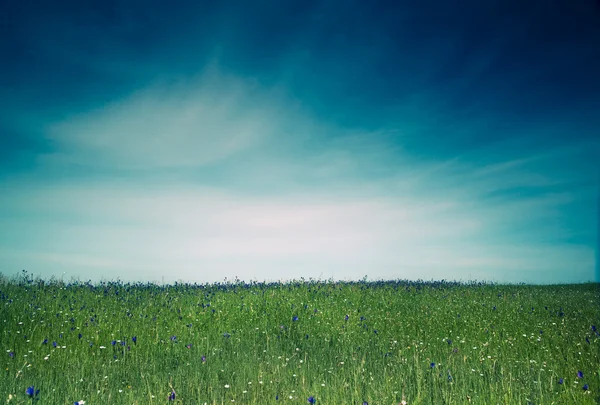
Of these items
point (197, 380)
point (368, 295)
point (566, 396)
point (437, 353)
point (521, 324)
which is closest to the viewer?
point (566, 396)

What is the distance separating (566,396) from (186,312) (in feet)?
31.1

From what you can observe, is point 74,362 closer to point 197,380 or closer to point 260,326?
point 197,380

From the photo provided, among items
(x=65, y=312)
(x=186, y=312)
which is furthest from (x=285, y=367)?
(x=65, y=312)

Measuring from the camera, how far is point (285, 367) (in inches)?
292

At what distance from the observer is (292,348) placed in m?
8.88

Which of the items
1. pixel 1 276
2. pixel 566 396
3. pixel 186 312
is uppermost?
pixel 1 276

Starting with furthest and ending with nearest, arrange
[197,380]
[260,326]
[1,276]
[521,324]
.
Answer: [1,276] < [521,324] < [260,326] < [197,380]

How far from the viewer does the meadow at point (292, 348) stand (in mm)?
6066

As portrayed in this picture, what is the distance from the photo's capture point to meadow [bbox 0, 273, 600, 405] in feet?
19.9

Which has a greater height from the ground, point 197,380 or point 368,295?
point 368,295

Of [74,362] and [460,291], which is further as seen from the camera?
[460,291]

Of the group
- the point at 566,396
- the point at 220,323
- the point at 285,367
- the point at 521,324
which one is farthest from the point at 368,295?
the point at 566,396

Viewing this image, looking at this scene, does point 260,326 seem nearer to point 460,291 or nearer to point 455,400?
point 455,400

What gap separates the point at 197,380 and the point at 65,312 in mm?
6712
